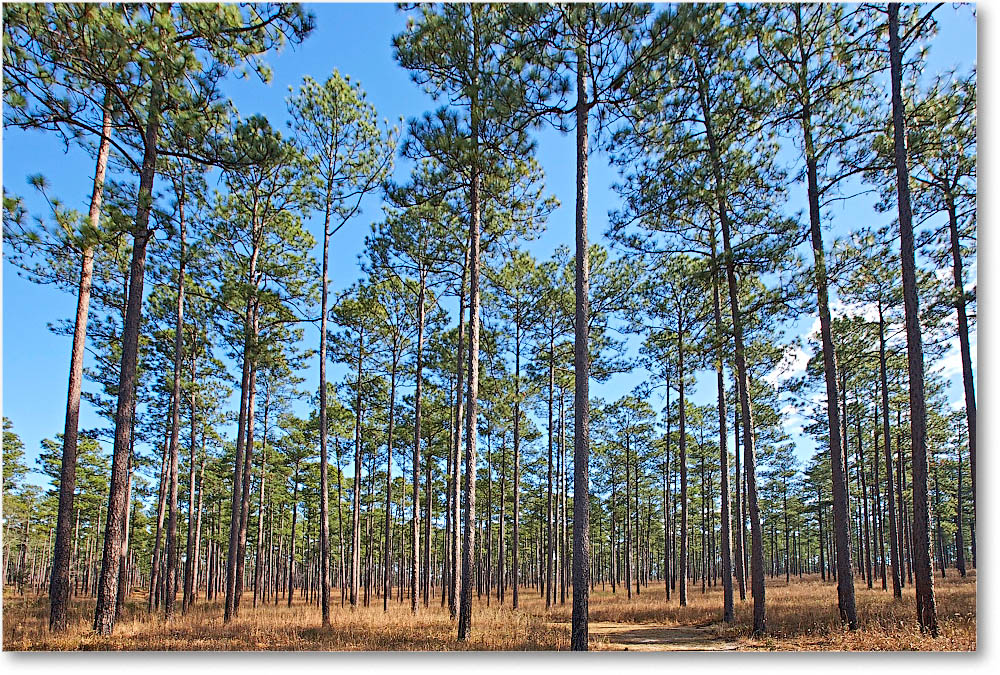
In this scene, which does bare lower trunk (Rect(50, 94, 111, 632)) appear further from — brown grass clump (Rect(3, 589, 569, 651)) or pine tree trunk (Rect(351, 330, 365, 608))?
pine tree trunk (Rect(351, 330, 365, 608))

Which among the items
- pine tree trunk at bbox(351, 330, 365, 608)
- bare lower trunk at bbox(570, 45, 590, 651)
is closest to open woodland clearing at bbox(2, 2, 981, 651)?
bare lower trunk at bbox(570, 45, 590, 651)

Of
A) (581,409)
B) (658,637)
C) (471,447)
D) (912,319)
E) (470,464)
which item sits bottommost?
(658,637)

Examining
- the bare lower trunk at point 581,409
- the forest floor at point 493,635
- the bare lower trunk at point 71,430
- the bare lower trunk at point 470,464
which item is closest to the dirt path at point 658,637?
the forest floor at point 493,635

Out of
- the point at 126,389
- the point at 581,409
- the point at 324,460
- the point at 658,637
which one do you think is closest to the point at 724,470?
the point at 658,637

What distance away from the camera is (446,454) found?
66.8 feet

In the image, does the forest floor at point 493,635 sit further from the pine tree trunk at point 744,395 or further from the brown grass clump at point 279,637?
the pine tree trunk at point 744,395

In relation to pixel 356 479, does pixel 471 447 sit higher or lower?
higher

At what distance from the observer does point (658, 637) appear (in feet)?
33.5

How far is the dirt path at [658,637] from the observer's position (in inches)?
332

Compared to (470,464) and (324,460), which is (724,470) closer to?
(470,464)

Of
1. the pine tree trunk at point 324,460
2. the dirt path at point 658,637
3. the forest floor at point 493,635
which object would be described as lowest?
the dirt path at point 658,637

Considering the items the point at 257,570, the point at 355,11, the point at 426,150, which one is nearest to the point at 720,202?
the point at 426,150

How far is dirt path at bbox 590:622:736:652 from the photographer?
8.42 metres

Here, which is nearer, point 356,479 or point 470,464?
point 470,464
